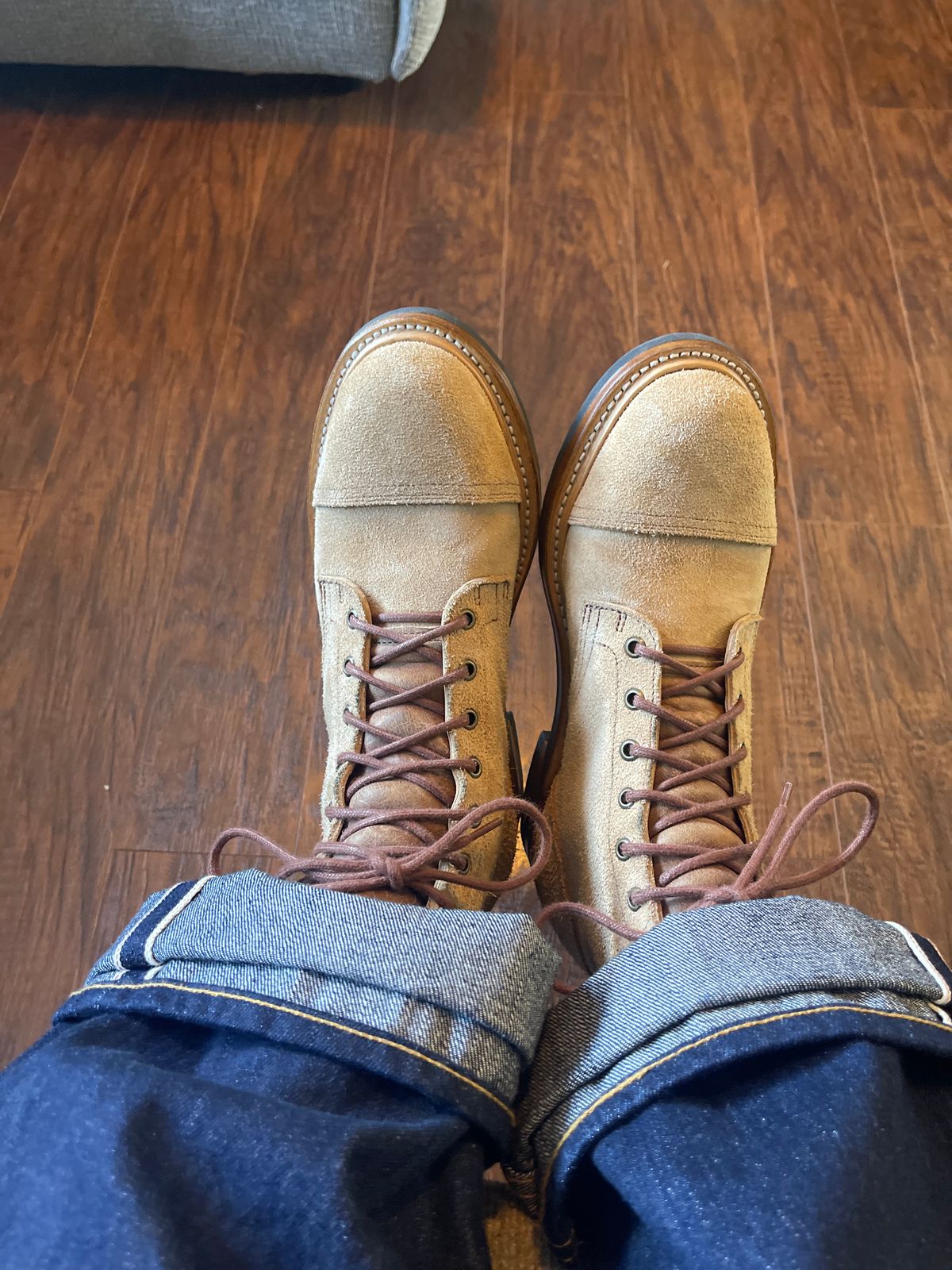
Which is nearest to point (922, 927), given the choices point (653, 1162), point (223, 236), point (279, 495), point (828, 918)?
point (828, 918)

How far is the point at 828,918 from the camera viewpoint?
493 millimetres

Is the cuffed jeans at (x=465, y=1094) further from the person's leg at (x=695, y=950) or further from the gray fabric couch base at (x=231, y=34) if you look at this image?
the gray fabric couch base at (x=231, y=34)

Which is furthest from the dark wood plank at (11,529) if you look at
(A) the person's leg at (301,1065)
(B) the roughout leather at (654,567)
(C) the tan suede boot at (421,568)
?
(B) the roughout leather at (654,567)

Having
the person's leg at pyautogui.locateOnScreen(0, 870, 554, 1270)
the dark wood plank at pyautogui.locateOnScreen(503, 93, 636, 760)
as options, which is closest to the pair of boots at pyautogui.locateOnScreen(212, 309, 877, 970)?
the dark wood plank at pyautogui.locateOnScreen(503, 93, 636, 760)

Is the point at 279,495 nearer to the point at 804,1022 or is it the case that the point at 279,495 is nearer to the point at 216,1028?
the point at 216,1028

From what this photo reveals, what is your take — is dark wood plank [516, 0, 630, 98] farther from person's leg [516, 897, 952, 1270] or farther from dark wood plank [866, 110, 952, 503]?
person's leg [516, 897, 952, 1270]

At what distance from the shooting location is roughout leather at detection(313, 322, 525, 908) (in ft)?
2.48

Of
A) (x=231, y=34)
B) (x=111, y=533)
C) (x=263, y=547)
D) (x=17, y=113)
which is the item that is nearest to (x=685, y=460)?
(x=263, y=547)

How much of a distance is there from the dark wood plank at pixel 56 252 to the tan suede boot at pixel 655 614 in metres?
0.60

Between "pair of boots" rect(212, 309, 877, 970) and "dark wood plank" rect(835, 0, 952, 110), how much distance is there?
0.73 meters

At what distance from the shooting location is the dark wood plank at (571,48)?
1219 millimetres

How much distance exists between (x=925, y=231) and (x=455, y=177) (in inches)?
22.6

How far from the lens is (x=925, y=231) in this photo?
1.13 meters

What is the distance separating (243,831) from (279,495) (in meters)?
0.44
